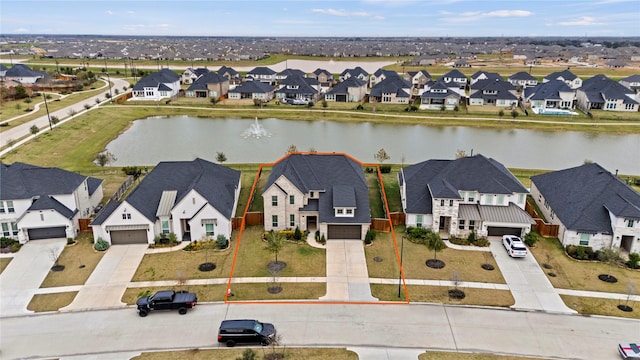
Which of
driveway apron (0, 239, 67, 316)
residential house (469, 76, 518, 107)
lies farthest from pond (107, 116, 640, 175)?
driveway apron (0, 239, 67, 316)

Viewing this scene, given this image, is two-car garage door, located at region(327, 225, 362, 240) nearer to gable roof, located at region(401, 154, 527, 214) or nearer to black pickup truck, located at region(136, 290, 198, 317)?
gable roof, located at region(401, 154, 527, 214)

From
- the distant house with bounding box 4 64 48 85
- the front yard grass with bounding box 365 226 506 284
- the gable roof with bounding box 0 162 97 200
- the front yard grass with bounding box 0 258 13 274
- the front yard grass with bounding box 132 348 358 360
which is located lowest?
the front yard grass with bounding box 132 348 358 360

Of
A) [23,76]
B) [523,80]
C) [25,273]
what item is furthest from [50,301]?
[523,80]

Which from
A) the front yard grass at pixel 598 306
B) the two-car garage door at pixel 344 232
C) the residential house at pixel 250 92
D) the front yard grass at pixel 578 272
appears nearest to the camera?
the front yard grass at pixel 598 306

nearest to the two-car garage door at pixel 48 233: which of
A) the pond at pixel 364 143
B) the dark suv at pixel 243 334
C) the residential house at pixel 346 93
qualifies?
the dark suv at pixel 243 334

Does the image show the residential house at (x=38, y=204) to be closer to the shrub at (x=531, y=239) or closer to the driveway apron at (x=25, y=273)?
the driveway apron at (x=25, y=273)

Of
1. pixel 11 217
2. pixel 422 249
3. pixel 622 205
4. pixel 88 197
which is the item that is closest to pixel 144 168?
pixel 88 197

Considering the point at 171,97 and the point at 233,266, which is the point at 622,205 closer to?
the point at 233,266
